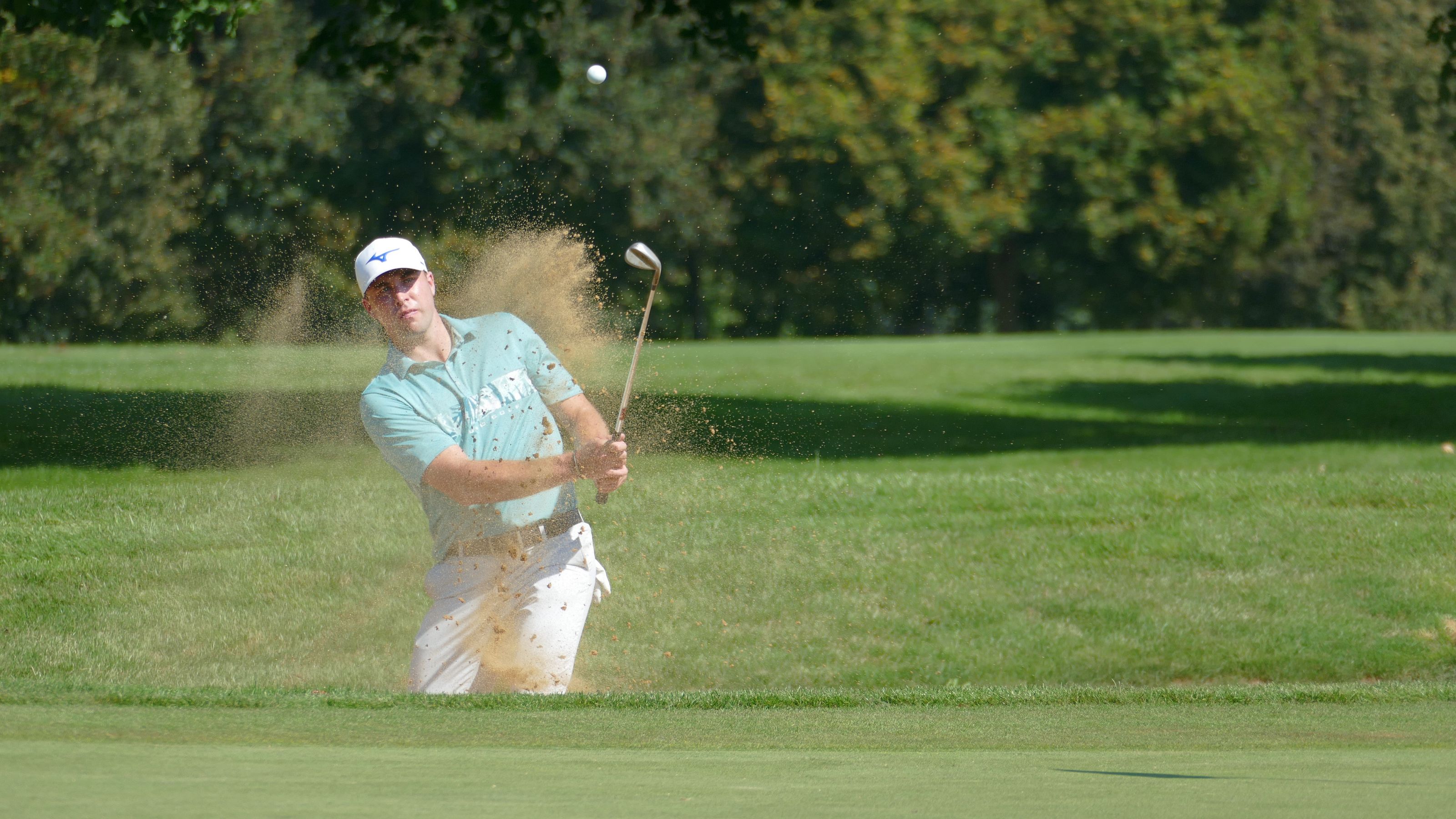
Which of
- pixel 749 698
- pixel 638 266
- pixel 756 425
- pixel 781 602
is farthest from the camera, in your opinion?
pixel 756 425

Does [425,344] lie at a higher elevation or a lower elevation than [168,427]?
higher

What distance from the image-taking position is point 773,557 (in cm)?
1069

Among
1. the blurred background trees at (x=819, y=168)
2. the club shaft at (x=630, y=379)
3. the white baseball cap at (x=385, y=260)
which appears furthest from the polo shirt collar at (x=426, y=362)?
the blurred background trees at (x=819, y=168)

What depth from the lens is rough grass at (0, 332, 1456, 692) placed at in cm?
946

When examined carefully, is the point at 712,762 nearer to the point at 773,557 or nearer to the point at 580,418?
the point at 580,418

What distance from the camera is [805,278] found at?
4356cm

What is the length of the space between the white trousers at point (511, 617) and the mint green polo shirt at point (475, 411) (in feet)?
0.46

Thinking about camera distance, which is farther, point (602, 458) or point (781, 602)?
point (781, 602)

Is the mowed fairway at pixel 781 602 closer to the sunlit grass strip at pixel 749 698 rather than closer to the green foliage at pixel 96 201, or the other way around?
the sunlit grass strip at pixel 749 698

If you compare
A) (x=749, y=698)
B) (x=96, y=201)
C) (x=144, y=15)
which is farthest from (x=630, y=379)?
(x=96, y=201)

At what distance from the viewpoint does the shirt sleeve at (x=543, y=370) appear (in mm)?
6414

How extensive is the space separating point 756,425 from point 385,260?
9377 millimetres

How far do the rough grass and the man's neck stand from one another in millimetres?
1816

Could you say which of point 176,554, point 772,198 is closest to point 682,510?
point 176,554
